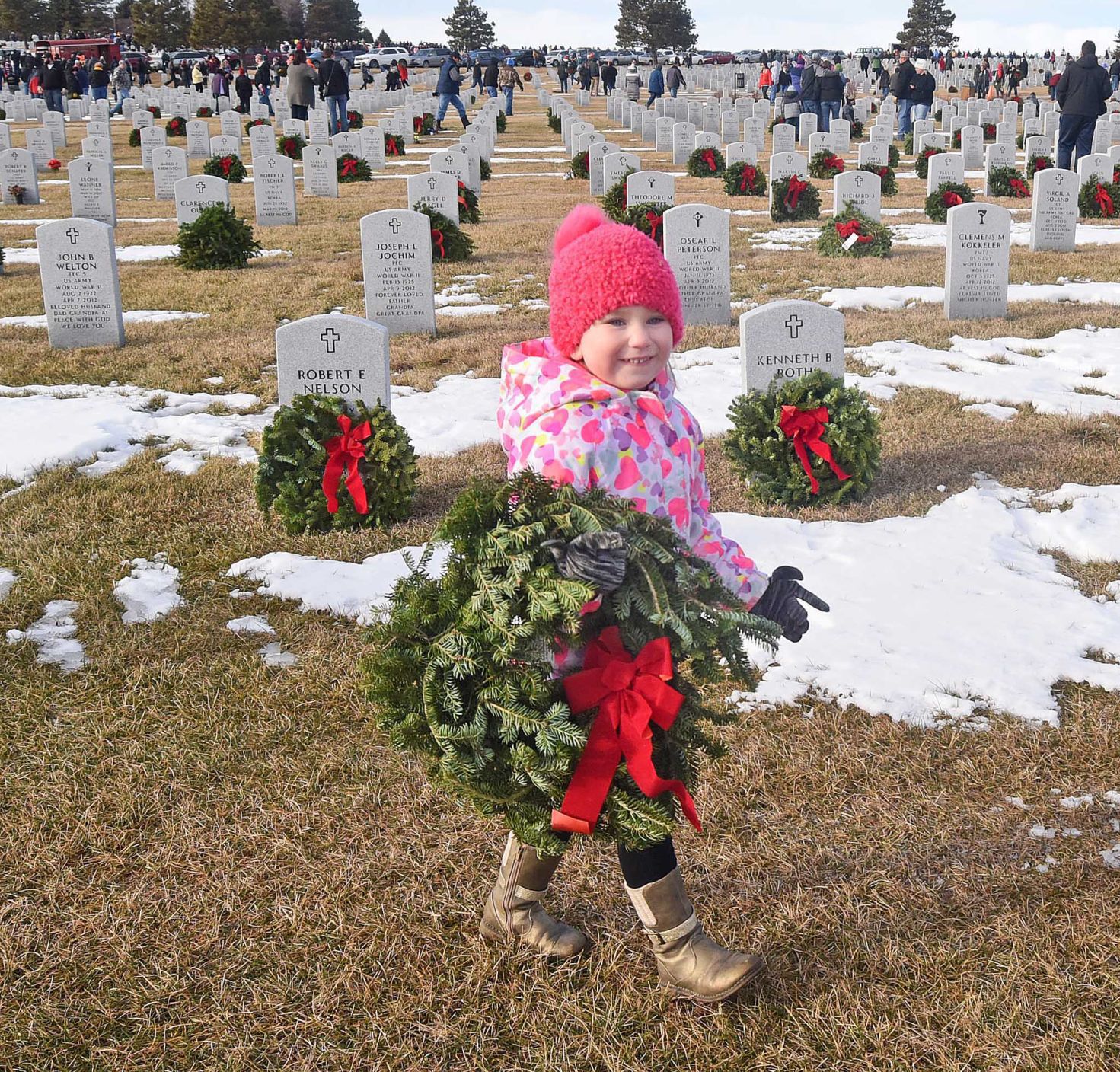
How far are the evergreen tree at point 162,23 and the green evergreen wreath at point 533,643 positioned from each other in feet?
288

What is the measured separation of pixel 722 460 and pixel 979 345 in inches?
141

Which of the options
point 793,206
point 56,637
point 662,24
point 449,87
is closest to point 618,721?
point 56,637

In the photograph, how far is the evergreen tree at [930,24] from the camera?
106 meters

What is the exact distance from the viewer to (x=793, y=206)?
16391mm

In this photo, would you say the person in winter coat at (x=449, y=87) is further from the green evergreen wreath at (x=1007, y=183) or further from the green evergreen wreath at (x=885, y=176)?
the green evergreen wreath at (x=1007, y=183)

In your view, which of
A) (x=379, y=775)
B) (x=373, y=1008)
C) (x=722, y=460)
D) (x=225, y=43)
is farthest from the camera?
(x=225, y=43)

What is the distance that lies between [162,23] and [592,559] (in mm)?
90554

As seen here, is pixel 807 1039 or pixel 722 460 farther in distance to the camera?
pixel 722 460

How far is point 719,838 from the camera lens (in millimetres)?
3404

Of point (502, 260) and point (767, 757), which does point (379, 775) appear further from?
point (502, 260)

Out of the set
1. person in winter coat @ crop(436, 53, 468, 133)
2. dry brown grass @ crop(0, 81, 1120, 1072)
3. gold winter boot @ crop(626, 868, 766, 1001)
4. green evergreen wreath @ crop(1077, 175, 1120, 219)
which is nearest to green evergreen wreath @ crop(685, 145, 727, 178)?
green evergreen wreath @ crop(1077, 175, 1120, 219)

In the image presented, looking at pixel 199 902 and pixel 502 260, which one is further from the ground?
pixel 502 260

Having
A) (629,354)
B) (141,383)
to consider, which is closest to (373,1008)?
(629,354)

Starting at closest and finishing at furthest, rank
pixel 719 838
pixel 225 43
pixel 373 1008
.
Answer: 1. pixel 373 1008
2. pixel 719 838
3. pixel 225 43
